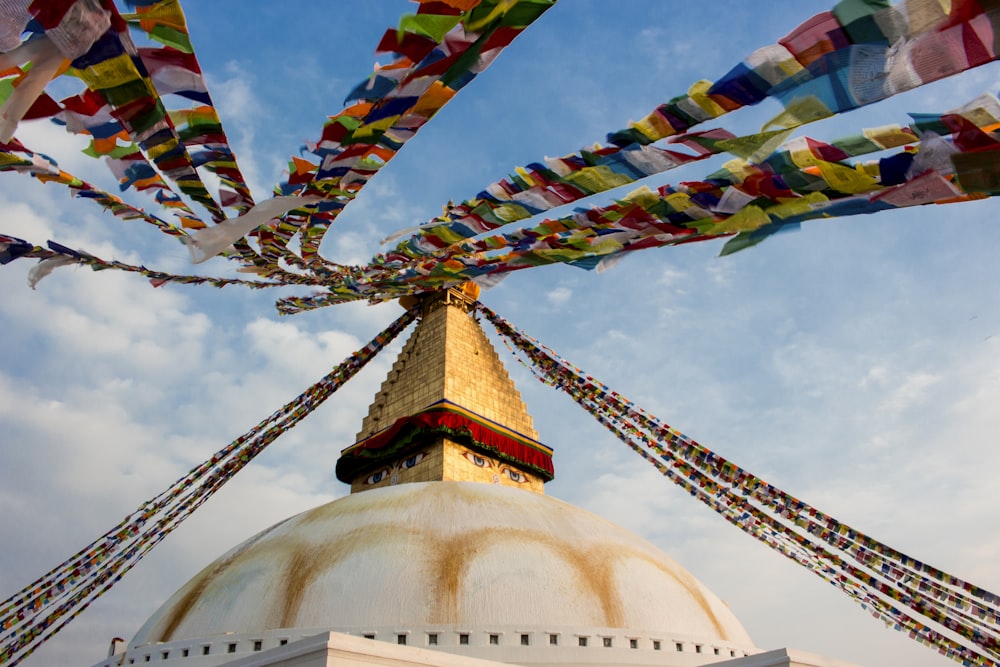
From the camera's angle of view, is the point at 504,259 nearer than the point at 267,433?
Yes

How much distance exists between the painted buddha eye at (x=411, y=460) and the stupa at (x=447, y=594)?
4.70ft

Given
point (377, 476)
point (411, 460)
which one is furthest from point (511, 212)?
point (377, 476)

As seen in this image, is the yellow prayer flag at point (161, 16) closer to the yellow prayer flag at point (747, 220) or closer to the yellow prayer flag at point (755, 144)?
the yellow prayer flag at point (755, 144)

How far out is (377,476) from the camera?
11.4m

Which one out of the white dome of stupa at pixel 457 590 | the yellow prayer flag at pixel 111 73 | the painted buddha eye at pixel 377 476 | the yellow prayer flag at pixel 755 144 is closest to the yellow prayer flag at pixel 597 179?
the yellow prayer flag at pixel 755 144

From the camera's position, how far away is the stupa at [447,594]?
22.4 feet

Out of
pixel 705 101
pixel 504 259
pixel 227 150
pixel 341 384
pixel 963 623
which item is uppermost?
pixel 341 384

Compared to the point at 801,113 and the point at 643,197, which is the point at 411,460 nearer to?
the point at 643,197

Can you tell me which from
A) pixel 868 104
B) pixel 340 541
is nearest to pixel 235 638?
pixel 340 541

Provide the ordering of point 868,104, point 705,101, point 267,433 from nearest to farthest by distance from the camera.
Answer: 1. point 868,104
2. point 705,101
3. point 267,433

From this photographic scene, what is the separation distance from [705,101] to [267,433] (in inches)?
413

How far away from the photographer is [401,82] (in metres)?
3.69

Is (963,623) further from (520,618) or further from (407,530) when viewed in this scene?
(407,530)

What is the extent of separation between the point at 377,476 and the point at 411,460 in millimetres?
872
